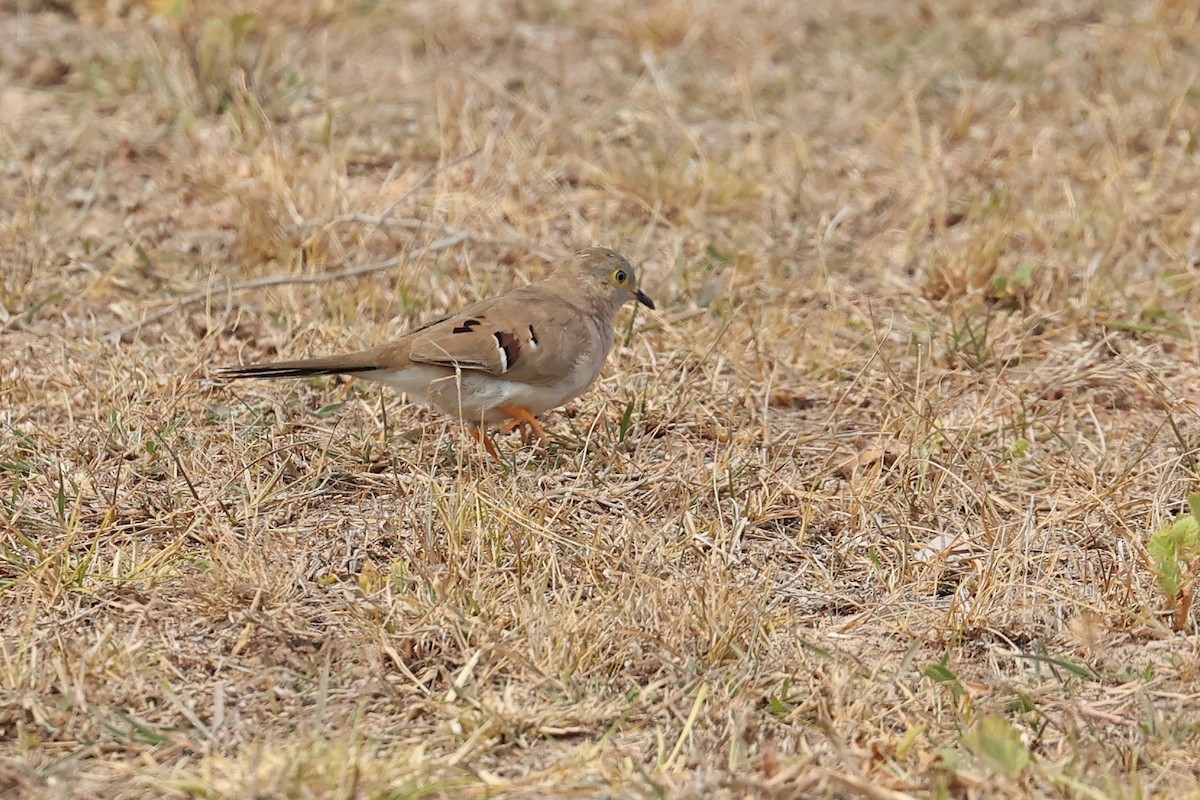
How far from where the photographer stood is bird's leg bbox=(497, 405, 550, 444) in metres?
4.71

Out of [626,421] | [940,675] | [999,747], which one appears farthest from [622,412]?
[999,747]

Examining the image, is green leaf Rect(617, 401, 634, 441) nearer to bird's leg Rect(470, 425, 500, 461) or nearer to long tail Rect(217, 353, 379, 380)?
bird's leg Rect(470, 425, 500, 461)

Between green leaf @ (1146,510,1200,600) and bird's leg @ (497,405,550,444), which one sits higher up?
green leaf @ (1146,510,1200,600)

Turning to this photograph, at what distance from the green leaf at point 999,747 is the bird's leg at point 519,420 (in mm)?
1929

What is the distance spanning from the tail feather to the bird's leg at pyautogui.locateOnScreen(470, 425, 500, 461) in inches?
16.7

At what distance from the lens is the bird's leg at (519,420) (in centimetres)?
471

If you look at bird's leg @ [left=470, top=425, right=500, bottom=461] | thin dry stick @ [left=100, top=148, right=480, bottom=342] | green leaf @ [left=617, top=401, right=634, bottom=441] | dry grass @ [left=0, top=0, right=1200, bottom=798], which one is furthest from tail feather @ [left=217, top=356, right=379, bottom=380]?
thin dry stick @ [left=100, top=148, right=480, bottom=342]

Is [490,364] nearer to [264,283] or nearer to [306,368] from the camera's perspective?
[306,368]

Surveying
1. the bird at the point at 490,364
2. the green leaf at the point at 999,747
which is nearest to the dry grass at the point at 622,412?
the green leaf at the point at 999,747

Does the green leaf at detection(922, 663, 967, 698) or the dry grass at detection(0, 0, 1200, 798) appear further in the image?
the green leaf at detection(922, 663, 967, 698)

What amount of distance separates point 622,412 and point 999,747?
A: 2.17 m

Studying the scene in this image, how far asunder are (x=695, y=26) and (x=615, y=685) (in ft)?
17.7

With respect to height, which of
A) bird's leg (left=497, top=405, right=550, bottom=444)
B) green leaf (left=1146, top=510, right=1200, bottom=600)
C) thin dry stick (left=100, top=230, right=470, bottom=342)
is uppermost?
green leaf (left=1146, top=510, right=1200, bottom=600)

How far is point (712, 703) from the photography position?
353 centimetres
